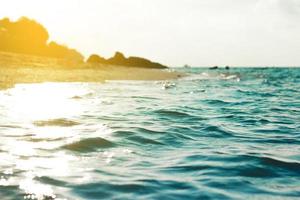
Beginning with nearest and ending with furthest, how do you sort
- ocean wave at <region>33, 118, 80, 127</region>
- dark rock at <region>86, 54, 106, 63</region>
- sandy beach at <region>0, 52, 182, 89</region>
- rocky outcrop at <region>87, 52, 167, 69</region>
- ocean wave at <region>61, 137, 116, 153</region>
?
ocean wave at <region>61, 137, 116, 153</region> → ocean wave at <region>33, 118, 80, 127</region> → sandy beach at <region>0, 52, 182, 89</region> → dark rock at <region>86, 54, 106, 63</region> → rocky outcrop at <region>87, 52, 167, 69</region>

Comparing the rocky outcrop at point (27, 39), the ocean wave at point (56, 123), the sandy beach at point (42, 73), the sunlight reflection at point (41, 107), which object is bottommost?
the ocean wave at point (56, 123)

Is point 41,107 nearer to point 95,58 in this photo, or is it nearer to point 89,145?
point 89,145

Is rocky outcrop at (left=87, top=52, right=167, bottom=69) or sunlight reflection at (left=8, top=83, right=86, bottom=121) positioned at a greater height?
rocky outcrop at (left=87, top=52, right=167, bottom=69)

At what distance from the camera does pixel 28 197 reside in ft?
15.6

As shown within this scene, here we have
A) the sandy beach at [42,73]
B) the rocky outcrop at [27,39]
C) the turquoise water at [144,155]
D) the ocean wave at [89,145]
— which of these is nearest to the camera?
the turquoise water at [144,155]

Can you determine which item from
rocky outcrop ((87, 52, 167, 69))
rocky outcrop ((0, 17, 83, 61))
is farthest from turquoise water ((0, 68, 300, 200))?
rocky outcrop ((87, 52, 167, 69))

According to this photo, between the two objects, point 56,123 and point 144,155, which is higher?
point 56,123

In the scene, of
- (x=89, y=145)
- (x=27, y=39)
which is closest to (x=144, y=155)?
(x=89, y=145)

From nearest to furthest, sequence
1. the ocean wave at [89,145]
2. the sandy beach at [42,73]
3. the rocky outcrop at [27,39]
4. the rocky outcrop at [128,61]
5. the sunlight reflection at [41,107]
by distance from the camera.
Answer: the ocean wave at [89,145]
the sunlight reflection at [41,107]
the sandy beach at [42,73]
the rocky outcrop at [27,39]
the rocky outcrop at [128,61]

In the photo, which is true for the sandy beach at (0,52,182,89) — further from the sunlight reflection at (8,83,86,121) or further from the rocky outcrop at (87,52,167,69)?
the rocky outcrop at (87,52,167,69)

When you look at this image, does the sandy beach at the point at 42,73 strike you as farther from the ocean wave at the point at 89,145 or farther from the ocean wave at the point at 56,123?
the ocean wave at the point at 89,145

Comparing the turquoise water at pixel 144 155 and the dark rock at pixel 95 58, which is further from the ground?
the dark rock at pixel 95 58

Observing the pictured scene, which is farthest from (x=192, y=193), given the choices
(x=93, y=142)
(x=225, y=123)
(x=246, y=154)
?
(x=225, y=123)

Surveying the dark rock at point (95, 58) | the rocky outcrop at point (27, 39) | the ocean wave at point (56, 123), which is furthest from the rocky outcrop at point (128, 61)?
the ocean wave at point (56, 123)
